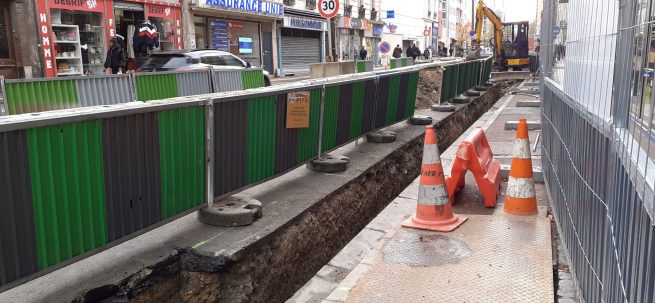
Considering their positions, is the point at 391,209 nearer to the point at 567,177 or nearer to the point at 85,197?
the point at 567,177

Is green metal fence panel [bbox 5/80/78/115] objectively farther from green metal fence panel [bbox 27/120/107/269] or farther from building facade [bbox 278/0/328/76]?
building facade [bbox 278/0/328/76]

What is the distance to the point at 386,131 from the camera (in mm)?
9305

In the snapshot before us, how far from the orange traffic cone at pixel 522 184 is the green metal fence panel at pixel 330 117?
7.77 feet

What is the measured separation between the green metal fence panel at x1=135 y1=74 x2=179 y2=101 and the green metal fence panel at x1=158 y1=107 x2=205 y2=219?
4038 mm

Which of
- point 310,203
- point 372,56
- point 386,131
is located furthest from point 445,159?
point 372,56

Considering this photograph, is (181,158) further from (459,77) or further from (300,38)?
(300,38)

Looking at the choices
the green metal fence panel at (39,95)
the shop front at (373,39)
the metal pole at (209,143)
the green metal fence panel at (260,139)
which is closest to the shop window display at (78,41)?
the green metal fence panel at (39,95)

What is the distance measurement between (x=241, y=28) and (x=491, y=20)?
13.1 metres

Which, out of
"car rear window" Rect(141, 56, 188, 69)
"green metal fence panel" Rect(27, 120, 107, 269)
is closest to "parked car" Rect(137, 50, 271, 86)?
"car rear window" Rect(141, 56, 188, 69)

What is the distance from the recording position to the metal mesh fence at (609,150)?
5.92 feet

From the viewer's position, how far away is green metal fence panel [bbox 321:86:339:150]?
667 cm

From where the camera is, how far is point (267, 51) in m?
→ 30.7

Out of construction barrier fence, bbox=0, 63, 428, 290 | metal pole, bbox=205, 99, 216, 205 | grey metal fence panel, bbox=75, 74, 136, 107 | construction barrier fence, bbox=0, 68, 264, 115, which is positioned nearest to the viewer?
construction barrier fence, bbox=0, 63, 428, 290

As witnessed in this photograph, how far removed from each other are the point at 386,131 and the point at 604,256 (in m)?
6.89
